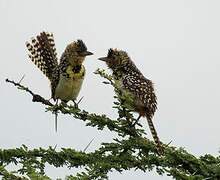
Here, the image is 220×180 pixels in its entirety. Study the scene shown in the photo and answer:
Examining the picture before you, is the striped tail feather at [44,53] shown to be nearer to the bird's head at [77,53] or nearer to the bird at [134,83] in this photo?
the bird's head at [77,53]

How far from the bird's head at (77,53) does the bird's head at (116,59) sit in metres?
0.47

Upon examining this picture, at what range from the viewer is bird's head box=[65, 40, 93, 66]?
628 cm

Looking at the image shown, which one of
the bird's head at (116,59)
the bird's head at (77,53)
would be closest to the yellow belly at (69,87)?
the bird's head at (77,53)

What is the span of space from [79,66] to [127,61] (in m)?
0.85

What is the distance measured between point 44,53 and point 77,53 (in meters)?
1.03

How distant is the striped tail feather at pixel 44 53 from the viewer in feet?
23.0

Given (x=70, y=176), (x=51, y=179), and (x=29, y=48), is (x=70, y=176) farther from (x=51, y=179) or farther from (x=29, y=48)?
(x=29, y=48)

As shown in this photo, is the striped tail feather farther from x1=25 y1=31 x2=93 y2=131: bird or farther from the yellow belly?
the yellow belly

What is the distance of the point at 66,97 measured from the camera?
632 cm

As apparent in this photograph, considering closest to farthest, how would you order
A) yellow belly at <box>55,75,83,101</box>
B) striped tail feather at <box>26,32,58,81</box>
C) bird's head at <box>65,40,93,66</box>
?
yellow belly at <box>55,75,83,101</box>
bird's head at <box>65,40,93,66</box>
striped tail feather at <box>26,32,58,81</box>

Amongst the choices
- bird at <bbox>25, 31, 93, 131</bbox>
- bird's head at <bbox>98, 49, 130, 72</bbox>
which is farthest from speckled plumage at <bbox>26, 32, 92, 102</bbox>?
bird's head at <bbox>98, 49, 130, 72</bbox>

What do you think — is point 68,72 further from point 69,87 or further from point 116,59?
point 116,59

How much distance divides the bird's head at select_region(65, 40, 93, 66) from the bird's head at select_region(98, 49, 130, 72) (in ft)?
1.53

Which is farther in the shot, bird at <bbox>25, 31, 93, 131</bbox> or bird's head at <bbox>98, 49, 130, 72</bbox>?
bird at <bbox>25, 31, 93, 131</bbox>
